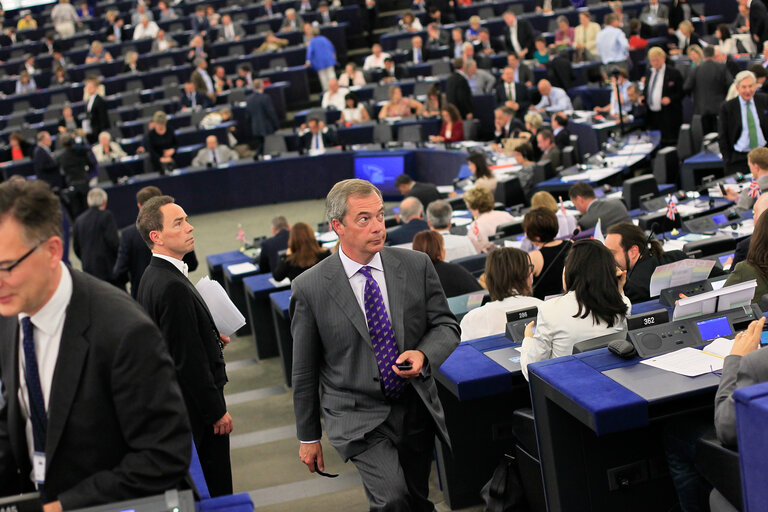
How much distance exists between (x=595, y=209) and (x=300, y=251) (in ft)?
7.51

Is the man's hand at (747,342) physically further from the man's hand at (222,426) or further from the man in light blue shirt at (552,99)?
the man in light blue shirt at (552,99)

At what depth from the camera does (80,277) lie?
7.13ft

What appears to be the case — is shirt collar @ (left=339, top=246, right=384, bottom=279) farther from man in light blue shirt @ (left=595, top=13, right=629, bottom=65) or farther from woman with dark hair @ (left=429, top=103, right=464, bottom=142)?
man in light blue shirt @ (left=595, top=13, right=629, bottom=65)

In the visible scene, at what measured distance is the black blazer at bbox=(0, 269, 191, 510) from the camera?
2.07m

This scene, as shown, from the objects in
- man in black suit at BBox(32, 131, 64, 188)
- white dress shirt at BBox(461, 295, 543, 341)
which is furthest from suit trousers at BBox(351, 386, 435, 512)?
man in black suit at BBox(32, 131, 64, 188)

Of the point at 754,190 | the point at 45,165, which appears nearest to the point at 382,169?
the point at 45,165

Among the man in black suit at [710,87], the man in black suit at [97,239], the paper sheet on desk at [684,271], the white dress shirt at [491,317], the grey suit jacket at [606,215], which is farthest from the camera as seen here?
the man in black suit at [710,87]

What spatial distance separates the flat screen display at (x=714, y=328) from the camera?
372cm

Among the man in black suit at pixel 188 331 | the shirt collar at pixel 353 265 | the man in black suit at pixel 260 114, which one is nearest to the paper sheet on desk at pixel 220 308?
the man in black suit at pixel 188 331

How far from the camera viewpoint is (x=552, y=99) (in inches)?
532

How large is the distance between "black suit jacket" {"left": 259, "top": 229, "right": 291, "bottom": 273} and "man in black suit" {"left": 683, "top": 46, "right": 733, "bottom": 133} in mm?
5788

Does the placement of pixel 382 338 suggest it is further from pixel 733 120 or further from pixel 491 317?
pixel 733 120

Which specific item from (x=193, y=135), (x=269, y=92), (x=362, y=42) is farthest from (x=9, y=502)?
(x=362, y=42)

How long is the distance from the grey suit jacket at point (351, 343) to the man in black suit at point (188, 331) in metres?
0.61
